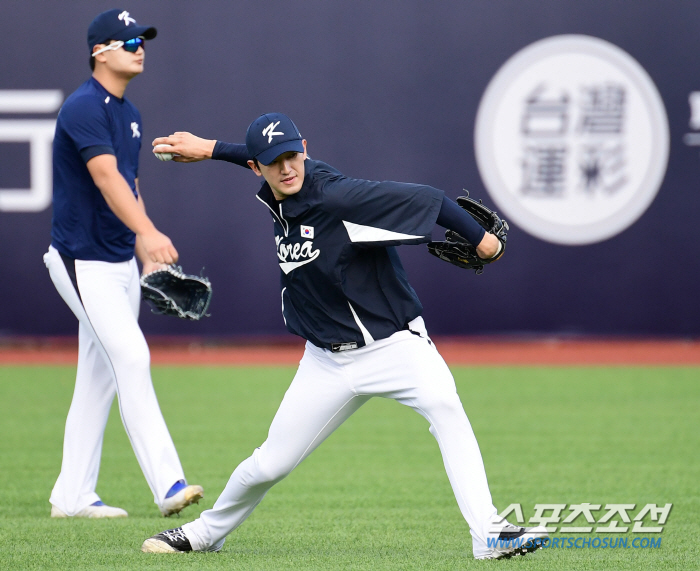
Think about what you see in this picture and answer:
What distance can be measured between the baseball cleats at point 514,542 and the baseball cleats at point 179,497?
57.2 inches

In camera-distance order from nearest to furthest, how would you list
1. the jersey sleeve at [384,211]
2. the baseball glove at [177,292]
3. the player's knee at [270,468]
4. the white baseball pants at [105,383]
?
1. the jersey sleeve at [384,211]
2. the player's knee at [270,468]
3. the white baseball pants at [105,383]
4. the baseball glove at [177,292]

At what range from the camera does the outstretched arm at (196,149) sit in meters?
4.04

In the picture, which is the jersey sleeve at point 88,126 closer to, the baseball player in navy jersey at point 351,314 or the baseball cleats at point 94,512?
the baseball player in navy jersey at point 351,314

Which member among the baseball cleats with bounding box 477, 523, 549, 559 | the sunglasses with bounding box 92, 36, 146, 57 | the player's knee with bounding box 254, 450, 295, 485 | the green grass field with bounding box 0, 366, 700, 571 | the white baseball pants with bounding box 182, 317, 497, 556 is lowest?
the green grass field with bounding box 0, 366, 700, 571

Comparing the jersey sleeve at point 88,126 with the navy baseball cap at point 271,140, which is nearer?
the navy baseball cap at point 271,140

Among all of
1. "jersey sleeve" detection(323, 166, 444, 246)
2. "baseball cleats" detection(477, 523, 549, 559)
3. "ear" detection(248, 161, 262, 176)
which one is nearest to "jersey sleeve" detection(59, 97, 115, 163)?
"ear" detection(248, 161, 262, 176)

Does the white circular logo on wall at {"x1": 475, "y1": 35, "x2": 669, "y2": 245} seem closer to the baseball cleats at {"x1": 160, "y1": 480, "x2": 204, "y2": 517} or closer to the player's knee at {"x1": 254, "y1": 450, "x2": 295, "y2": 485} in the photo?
the baseball cleats at {"x1": 160, "y1": 480, "x2": 204, "y2": 517}

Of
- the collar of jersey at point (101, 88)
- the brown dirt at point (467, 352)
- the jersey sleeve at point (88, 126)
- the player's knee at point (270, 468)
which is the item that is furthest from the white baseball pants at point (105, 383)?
the brown dirt at point (467, 352)

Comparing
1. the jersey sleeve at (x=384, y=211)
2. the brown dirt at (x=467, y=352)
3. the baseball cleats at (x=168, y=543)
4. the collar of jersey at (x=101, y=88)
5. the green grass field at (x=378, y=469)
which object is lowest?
the brown dirt at (x=467, y=352)

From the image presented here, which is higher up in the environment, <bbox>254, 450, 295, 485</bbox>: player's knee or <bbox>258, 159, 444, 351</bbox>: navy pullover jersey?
<bbox>258, 159, 444, 351</bbox>: navy pullover jersey

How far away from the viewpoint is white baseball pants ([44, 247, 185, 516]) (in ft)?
15.2

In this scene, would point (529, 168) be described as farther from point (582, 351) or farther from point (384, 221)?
point (384, 221)

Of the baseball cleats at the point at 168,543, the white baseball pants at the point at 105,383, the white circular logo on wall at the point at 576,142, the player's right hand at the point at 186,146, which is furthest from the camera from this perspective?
the white circular logo on wall at the point at 576,142

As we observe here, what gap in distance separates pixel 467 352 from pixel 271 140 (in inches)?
331
